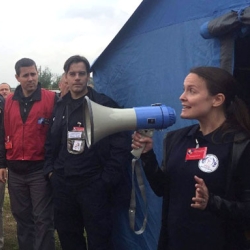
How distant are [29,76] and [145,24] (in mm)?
1274

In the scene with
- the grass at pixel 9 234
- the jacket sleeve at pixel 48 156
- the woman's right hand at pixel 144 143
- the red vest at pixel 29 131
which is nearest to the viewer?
the woman's right hand at pixel 144 143

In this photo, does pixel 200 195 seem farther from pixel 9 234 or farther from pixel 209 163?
pixel 9 234

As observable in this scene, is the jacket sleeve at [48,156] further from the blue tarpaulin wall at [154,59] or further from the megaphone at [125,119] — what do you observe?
the megaphone at [125,119]

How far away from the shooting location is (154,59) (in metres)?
3.49

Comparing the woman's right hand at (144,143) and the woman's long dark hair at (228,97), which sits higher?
the woman's long dark hair at (228,97)

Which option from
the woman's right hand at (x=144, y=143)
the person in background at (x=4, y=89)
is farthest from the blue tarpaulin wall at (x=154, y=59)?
the person in background at (x=4, y=89)

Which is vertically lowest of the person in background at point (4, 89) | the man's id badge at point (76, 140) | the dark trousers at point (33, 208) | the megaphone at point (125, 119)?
the dark trousers at point (33, 208)

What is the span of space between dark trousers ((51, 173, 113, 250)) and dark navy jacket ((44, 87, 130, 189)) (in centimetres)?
7

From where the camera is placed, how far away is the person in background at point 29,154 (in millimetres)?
4055

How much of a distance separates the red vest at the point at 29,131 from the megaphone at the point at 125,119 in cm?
164

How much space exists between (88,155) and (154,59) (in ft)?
3.05

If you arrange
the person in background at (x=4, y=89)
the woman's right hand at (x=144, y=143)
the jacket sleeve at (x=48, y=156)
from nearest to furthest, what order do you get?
the woman's right hand at (x=144, y=143) → the jacket sleeve at (x=48, y=156) → the person in background at (x=4, y=89)

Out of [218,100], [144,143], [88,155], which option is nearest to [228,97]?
[218,100]

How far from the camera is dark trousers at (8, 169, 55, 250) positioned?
13.5 feet
